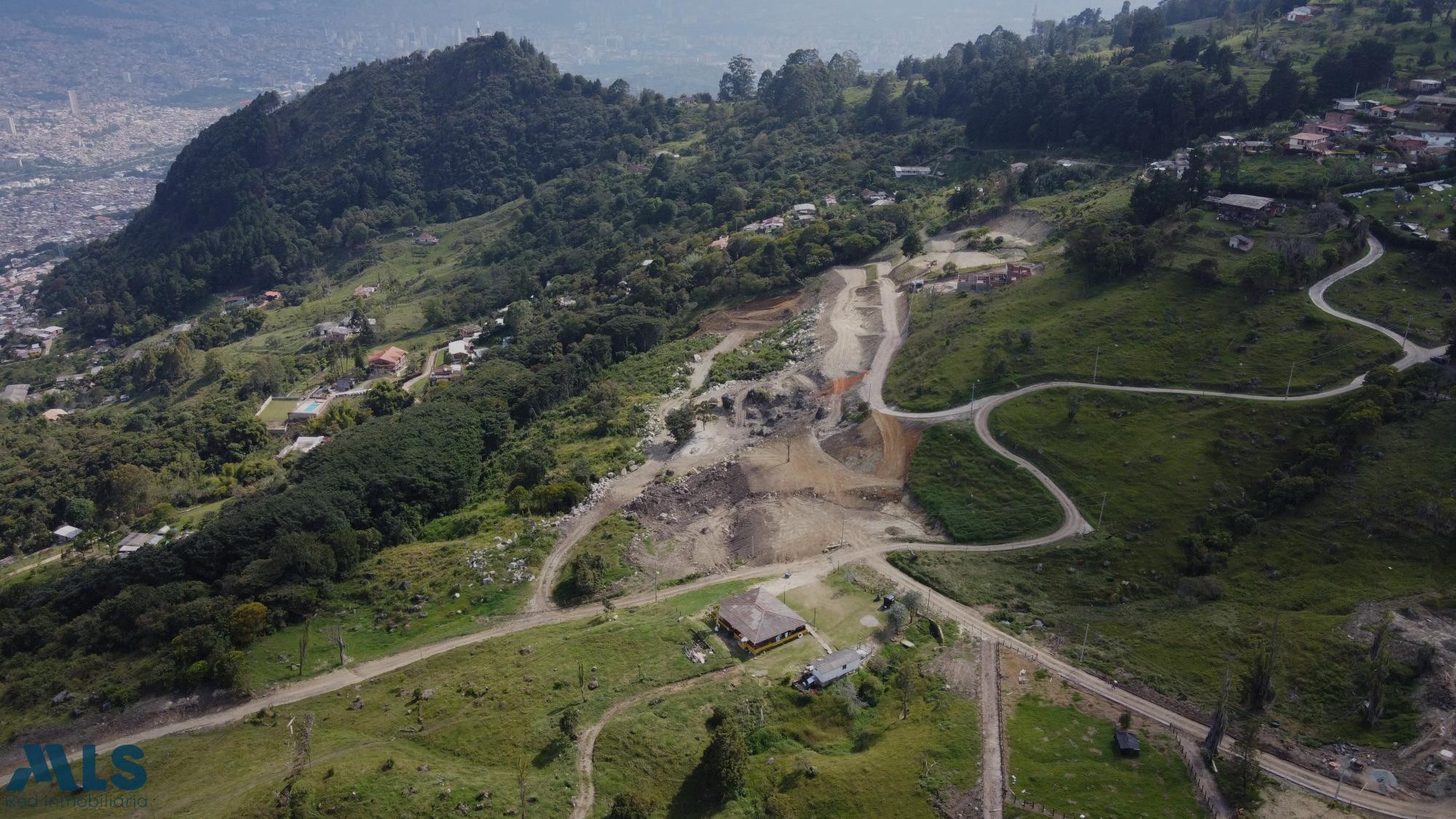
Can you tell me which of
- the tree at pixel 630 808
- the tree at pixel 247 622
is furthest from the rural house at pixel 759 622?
the tree at pixel 247 622

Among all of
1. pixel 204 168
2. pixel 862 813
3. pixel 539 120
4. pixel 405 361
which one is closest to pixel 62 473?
Answer: pixel 405 361

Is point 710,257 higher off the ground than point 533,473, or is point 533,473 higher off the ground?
point 710,257

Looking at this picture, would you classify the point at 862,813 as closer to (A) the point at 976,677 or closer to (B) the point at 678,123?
(A) the point at 976,677

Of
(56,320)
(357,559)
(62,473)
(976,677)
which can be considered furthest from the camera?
(56,320)

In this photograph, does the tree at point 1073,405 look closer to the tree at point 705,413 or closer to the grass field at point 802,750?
the tree at point 705,413

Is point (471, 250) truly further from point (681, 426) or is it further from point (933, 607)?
point (933, 607)

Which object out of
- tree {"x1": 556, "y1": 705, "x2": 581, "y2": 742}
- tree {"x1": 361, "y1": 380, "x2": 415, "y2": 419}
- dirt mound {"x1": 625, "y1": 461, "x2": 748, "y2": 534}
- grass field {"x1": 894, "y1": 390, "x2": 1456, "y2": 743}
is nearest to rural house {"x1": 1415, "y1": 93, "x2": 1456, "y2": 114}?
grass field {"x1": 894, "y1": 390, "x2": 1456, "y2": 743}

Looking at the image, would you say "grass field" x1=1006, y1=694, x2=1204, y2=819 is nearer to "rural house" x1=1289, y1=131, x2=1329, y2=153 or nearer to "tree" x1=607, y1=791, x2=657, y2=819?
"tree" x1=607, y1=791, x2=657, y2=819
